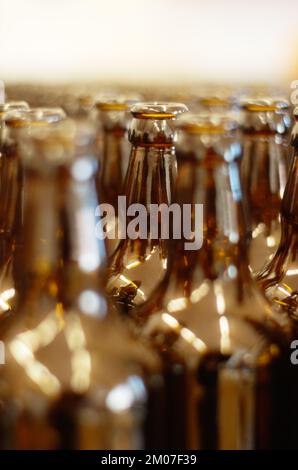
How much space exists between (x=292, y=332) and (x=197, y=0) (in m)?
2.04

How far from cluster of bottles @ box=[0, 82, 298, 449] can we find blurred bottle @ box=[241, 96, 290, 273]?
0.19 ft

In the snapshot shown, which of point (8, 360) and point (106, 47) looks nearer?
point (8, 360)

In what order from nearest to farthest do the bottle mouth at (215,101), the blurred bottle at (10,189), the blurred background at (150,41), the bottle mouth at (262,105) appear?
the blurred bottle at (10,189) < the bottle mouth at (262,105) < the bottle mouth at (215,101) < the blurred background at (150,41)

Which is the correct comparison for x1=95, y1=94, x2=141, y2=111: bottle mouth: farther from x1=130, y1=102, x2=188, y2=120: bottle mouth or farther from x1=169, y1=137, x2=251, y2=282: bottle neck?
x1=169, y1=137, x2=251, y2=282: bottle neck

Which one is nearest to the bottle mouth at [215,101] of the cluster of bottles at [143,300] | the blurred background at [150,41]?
the cluster of bottles at [143,300]

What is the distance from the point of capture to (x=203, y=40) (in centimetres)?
242

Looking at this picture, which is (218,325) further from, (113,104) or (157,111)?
(113,104)

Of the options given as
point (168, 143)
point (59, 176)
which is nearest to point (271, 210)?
point (168, 143)

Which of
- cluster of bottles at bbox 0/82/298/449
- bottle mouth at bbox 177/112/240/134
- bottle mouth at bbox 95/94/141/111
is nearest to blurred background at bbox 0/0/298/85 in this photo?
bottle mouth at bbox 95/94/141/111

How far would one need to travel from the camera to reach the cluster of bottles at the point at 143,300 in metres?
0.39

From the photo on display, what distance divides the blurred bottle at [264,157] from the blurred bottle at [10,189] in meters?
0.23

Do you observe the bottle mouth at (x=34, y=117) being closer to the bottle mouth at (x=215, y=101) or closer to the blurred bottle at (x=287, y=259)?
the blurred bottle at (x=287, y=259)

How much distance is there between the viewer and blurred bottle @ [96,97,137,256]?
30.8 inches

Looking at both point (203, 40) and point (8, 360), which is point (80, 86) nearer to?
point (203, 40)
